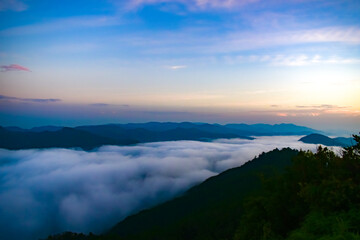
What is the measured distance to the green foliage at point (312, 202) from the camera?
1293 cm

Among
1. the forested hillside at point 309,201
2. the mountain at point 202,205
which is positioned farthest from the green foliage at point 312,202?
the mountain at point 202,205

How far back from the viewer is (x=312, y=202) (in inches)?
627

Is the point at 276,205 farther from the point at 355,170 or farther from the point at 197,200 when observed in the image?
the point at 197,200

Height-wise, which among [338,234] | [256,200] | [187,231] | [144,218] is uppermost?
[338,234]

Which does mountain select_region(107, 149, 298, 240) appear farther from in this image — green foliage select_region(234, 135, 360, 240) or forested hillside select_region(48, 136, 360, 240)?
Result: green foliage select_region(234, 135, 360, 240)

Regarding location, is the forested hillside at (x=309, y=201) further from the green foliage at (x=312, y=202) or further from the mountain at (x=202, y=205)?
the mountain at (x=202, y=205)

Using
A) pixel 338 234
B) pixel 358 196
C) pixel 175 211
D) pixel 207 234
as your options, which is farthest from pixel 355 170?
pixel 175 211

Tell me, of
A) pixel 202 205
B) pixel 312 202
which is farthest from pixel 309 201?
pixel 202 205

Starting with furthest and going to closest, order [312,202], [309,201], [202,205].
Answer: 1. [202,205]
2. [309,201]
3. [312,202]

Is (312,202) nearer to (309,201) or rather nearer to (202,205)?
(309,201)

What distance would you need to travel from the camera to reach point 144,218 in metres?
161

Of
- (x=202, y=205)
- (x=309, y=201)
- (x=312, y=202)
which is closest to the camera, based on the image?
(x=312, y=202)

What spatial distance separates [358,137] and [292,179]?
18.6ft

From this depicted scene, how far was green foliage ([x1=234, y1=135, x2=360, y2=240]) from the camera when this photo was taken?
42.4ft
